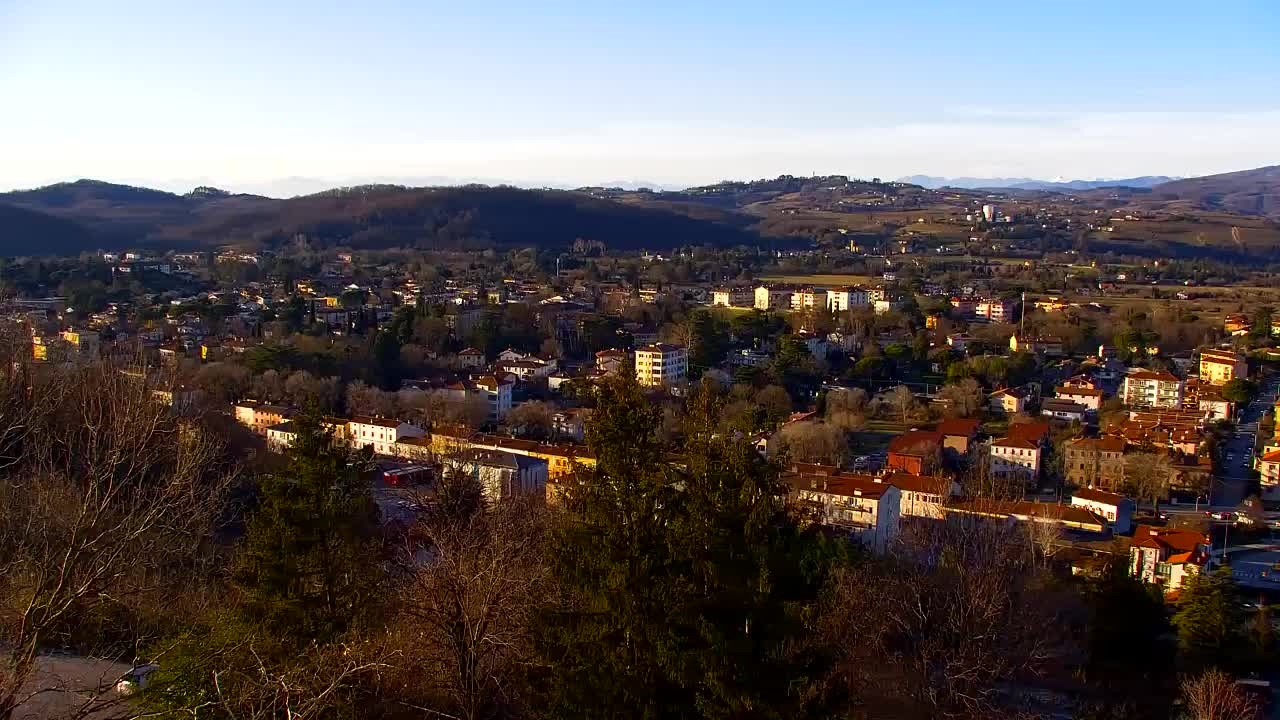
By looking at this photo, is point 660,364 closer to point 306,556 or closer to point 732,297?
point 732,297

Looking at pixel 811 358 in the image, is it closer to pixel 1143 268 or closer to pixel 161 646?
pixel 161 646

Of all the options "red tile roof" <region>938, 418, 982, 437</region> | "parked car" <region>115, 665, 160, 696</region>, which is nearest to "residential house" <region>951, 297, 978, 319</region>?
"red tile roof" <region>938, 418, 982, 437</region>

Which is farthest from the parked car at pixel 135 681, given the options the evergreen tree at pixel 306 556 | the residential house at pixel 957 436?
the residential house at pixel 957 436

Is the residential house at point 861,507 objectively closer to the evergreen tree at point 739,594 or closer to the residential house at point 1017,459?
the residential house at point 1017,459

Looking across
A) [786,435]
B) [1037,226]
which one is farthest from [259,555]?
[1037,226]

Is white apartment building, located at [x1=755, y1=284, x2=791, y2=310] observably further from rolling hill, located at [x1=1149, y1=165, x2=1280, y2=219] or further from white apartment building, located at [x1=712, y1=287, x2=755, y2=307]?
rolling hill, located at [x1=1149, y1=165, x2=1280, y2=219]

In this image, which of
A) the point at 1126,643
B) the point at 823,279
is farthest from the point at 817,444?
the point at 823,279
